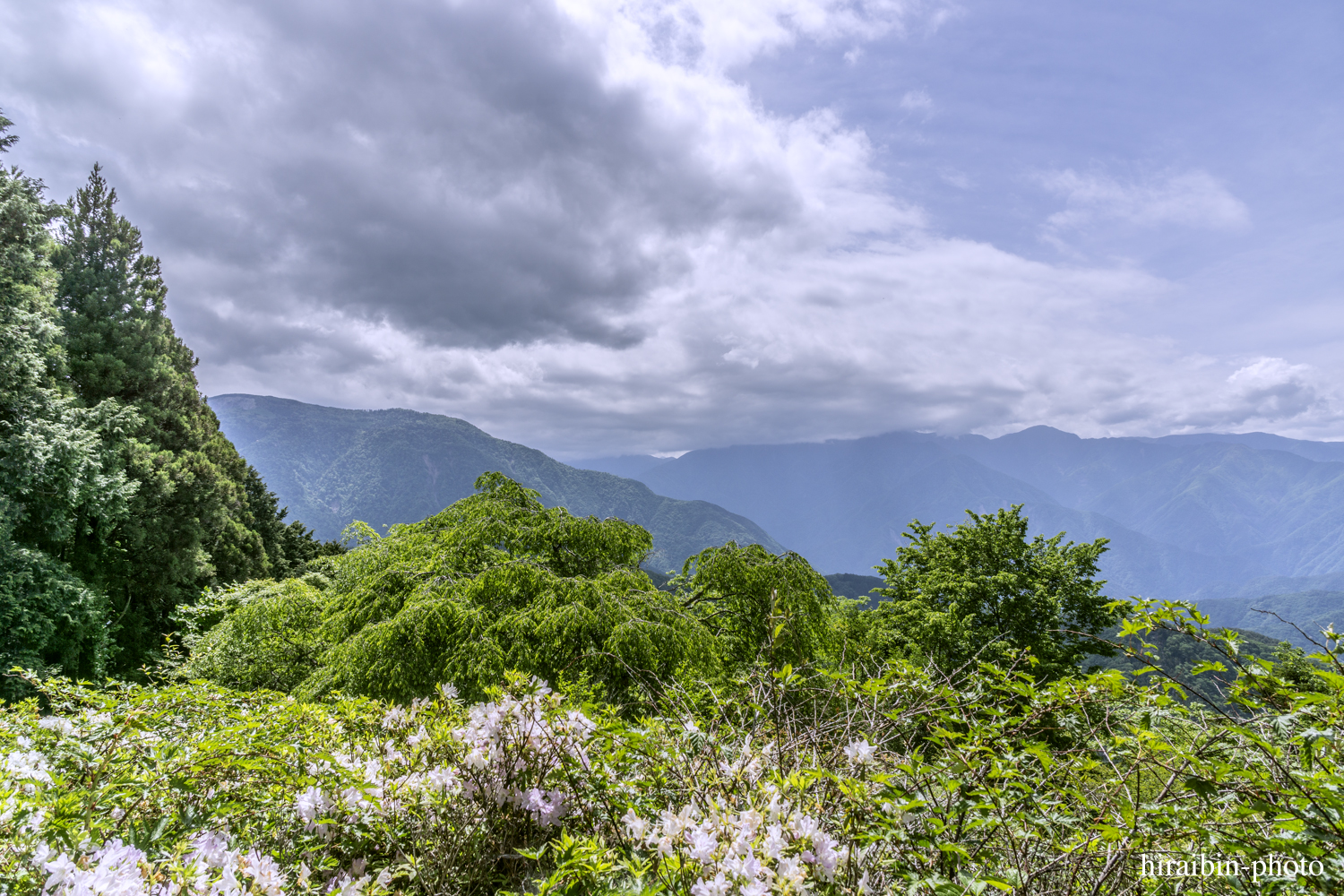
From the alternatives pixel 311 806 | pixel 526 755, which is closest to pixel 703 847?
pixel 526 755

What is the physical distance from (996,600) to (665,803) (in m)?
16.7

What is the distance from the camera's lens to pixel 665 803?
2.13 metres

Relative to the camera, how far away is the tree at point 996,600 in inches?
575

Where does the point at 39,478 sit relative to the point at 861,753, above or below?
below

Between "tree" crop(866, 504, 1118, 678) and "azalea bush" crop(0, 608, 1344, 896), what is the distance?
1267 cm

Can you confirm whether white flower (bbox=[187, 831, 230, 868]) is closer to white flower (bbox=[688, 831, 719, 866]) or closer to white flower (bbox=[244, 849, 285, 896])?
white flower (bbox=[244, 849, 285, 896])

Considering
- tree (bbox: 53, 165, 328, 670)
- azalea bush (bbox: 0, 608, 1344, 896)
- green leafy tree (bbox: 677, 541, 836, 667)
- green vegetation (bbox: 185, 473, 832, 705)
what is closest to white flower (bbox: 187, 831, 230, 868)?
azalea bush (bbox: 0, 608, 1344, 896)

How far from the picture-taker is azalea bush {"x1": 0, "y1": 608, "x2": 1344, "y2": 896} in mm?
1497

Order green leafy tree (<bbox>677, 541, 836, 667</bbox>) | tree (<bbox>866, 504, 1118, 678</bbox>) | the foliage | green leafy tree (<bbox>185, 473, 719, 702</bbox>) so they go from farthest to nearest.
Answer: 1. tree (<bbox>866, 504, 1118, 678</bbox>)
2. the foliage
3. green leafy tree (<bbox>677, 541, 836, 667</bbox>)
4. green leafy tree (<bbox>185, 473, 719, 702</bbox>)

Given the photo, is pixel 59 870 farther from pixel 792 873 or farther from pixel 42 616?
pixel 42 616

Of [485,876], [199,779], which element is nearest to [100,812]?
[199,779]

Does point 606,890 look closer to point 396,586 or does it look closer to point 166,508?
point 396,586

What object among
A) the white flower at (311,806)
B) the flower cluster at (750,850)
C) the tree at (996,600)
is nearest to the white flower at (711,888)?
the flower cluster at (750,850)

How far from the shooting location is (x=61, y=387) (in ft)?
51.3
